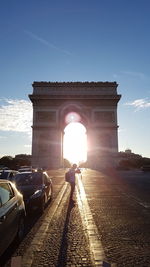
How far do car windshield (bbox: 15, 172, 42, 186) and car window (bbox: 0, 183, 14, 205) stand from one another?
12.4 ft

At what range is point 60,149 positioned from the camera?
4762 centimetres

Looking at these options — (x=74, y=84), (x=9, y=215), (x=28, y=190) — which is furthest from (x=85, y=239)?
(x=74, y=84)

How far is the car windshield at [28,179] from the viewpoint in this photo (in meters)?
8.68

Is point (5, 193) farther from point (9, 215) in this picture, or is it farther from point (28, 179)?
point (28, 179)

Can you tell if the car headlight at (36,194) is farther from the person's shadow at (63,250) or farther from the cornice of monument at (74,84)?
the cornice of monument at (74,84)

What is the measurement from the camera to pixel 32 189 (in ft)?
25.3

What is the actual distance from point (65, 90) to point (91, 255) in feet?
151

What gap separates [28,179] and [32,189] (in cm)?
136

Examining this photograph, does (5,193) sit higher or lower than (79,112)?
lower

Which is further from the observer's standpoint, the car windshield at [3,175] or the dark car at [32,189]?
the car windshield at [3,175]

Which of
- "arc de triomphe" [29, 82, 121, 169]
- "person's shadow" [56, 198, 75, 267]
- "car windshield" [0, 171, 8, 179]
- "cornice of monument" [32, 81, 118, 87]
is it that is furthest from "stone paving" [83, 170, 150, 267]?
"cornice of monument" [32, 81, 118, 87]

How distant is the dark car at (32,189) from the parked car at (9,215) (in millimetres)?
2160

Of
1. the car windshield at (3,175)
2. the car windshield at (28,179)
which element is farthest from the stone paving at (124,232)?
the car windshield at (3,175)

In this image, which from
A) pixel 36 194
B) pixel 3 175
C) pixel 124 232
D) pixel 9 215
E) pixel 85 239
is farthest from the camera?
pixel 3 175
